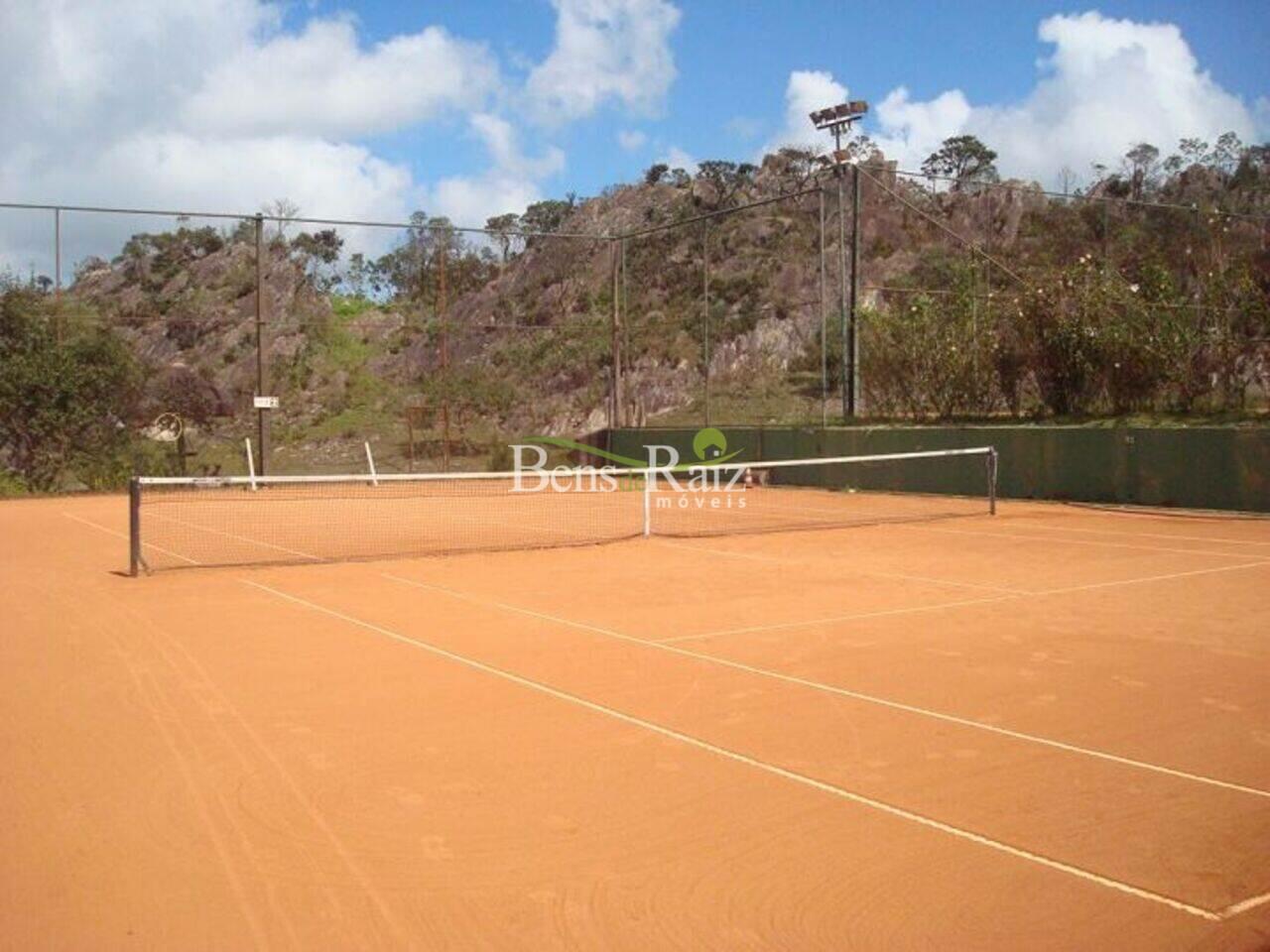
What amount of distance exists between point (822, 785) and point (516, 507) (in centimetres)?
1606

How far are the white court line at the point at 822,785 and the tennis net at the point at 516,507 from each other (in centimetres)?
564

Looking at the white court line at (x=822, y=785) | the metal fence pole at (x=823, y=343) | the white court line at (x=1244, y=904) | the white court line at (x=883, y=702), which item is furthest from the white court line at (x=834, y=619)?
the metal fence pole at (x=823, y=343)

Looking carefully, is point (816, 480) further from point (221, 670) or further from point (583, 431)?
point (221, 670)

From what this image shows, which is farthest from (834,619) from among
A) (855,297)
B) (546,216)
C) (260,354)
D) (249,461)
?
(546,216)

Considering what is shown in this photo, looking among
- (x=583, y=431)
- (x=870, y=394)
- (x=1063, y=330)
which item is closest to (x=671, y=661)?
(x=1063, y=330)

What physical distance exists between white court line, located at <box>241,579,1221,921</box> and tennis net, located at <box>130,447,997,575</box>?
18.5 feet

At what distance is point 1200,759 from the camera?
533 centimetres

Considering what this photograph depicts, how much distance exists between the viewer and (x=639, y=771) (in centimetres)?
516

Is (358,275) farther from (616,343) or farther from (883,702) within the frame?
(883,702)

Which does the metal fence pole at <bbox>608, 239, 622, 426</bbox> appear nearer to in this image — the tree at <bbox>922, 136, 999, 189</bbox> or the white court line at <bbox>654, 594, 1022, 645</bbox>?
the white court line at <bbox>654, 594, 1022, 645</bbox>

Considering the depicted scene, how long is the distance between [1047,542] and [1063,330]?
31.9 feet

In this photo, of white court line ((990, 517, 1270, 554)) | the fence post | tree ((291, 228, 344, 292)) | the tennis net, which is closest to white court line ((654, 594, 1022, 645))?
the tennis net

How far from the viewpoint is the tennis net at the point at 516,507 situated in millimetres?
14297

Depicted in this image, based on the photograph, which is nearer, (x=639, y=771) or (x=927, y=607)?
(x=639, y=771)
